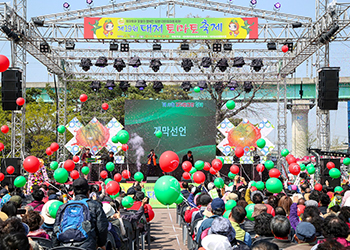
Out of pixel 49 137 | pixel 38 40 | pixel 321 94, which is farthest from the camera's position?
pixel 49 137

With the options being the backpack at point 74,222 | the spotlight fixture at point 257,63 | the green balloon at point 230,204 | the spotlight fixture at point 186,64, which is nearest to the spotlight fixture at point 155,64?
the spotlight fixture at point 186,64

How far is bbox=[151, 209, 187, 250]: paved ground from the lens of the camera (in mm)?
7992

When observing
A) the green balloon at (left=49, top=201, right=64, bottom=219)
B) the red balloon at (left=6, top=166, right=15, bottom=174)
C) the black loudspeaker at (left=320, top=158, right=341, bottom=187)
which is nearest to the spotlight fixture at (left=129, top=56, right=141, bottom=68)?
the red balloon at (left=6, top=166, right=15, bottom=174)

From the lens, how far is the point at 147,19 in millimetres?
16047

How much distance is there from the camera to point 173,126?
19172mm

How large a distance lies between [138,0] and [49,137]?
12.6 m

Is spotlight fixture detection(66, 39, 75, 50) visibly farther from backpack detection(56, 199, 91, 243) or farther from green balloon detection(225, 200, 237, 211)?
backpack detection(56, 199, 91, 243)

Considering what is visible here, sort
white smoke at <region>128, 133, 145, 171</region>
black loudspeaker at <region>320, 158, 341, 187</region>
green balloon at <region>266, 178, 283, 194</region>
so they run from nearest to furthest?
green balloon at <region>266, 178, 283, 194</region>
black loudspeaker at <region>320, 158, 341, 187</region>
white smoke at <region>128, 133, 145, 171</region>

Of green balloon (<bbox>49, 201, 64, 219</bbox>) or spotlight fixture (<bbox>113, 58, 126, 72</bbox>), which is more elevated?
spotlight fixture (<bbox>113, 58, 126, 72</bbox>)

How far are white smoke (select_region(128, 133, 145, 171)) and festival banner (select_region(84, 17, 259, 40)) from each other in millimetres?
5064

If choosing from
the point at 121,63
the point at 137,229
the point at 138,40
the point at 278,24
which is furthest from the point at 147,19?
the point at 137,229

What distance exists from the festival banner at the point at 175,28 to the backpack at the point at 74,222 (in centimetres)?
1285

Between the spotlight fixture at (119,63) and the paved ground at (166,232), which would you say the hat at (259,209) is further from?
the spotlight fixture at (119,63)

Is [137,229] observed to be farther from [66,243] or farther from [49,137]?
[49,137]
